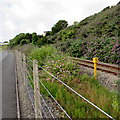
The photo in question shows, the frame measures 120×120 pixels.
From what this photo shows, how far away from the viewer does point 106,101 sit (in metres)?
2.92

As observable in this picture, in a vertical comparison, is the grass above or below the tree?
below

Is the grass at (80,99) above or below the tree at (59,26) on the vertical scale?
below

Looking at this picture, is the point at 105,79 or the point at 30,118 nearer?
the point at 30,118

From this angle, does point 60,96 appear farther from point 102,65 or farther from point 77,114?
point 102,65

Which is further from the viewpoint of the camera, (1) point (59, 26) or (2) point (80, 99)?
(1) point (59, 26)

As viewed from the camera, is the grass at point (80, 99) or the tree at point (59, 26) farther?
the tree at point (59, 26)

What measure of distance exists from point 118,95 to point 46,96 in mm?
1954

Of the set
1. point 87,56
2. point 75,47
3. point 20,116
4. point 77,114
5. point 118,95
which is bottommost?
point 20,116

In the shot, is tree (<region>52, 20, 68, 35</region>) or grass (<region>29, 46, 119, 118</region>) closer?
grass (<region>29, 46, 119, 118</region>)

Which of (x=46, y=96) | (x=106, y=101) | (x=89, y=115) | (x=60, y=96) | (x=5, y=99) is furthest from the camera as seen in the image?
(x=5, y=99)

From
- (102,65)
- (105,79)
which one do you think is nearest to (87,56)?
(102,65)

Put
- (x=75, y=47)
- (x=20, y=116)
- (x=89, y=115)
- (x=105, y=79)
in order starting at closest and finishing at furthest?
(x=89, y=115)
(x=20, y=116)
(x=105, y=79)
(x=75, y=47)

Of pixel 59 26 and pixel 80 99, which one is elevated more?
pixel 59 26

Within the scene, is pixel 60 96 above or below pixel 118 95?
below
